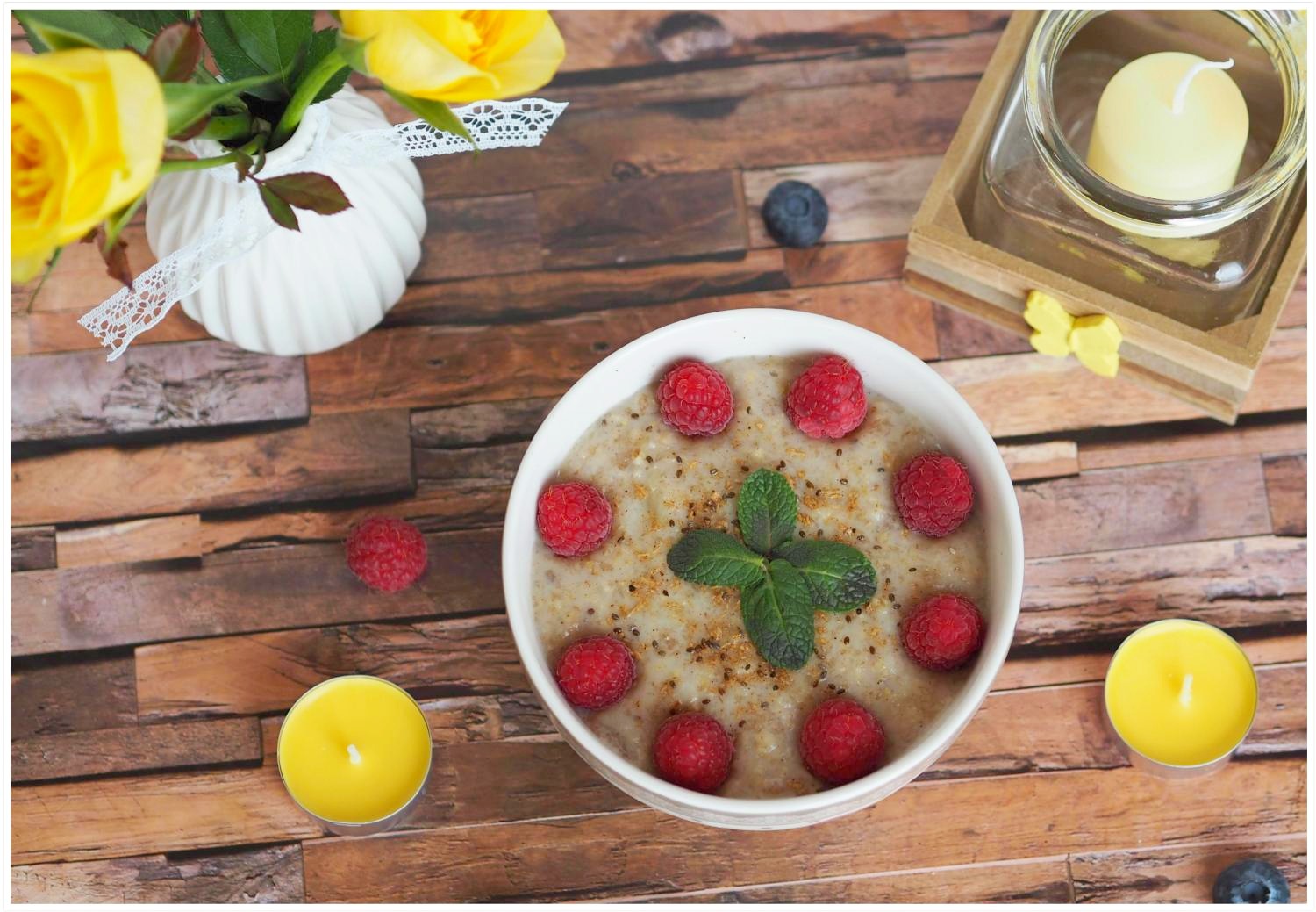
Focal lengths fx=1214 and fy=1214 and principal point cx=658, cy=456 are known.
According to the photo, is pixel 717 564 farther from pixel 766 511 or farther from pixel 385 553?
pixel 385 553

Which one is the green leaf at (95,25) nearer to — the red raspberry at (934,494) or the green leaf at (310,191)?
the green leaf at (310,191)

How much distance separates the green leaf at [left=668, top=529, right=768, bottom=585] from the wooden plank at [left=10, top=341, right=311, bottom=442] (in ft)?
1.55

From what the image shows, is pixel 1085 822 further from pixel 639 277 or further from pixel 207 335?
pixel 207 335

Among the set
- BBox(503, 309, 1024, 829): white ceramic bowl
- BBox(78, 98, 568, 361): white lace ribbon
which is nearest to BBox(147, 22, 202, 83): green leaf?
BBox(78, 98, 568, 361): white lace ribbon

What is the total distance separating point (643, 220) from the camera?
1.31 m

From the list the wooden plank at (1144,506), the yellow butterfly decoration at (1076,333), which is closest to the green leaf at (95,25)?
the yellow butterfly decoration at (1076,333)

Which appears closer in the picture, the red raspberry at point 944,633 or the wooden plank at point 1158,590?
the red raspberry at point 944,633

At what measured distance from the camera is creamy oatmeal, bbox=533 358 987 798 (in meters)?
1.03

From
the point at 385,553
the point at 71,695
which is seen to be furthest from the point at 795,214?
the point at 71,695

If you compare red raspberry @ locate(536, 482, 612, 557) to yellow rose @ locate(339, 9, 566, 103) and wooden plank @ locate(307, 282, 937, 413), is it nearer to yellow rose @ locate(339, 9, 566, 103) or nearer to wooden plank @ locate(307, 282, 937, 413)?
wooden plank @ locate(307, 282, 937, 413)

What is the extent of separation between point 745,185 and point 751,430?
35cm

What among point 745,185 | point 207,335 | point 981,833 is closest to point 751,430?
point 745,185

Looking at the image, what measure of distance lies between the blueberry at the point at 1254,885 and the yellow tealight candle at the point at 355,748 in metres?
0.76

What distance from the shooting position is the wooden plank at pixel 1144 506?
124 centimetres
